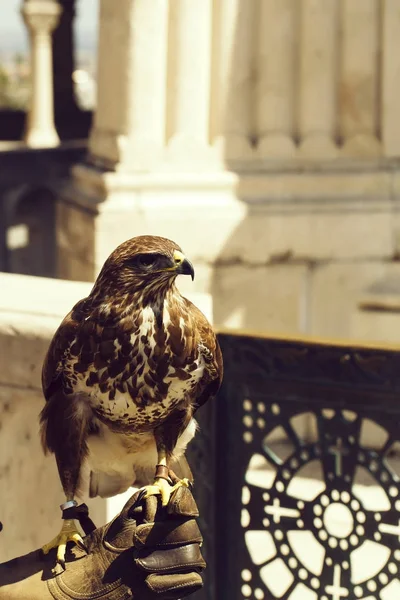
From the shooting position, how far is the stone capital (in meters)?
13.5

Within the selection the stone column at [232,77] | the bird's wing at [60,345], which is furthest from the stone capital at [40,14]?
the bird's wing at [60,345]

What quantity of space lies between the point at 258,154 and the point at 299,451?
9.69 feet

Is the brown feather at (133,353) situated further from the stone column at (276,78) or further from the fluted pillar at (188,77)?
the stone column at (276,78)

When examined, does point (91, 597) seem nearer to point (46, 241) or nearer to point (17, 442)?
point (17, 442)

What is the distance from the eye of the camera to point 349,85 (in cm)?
568

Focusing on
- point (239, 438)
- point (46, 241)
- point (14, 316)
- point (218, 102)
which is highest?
point (218, 102)

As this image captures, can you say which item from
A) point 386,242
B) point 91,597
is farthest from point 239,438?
point 386,242

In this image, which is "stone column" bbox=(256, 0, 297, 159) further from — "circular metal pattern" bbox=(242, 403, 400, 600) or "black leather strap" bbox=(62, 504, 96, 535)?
Result: "black leather strap" bbox=(62, 504, 96, 535)

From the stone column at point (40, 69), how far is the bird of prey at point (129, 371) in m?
11.2

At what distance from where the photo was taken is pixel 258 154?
18.8 ft

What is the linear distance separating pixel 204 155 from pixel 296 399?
2.79 m

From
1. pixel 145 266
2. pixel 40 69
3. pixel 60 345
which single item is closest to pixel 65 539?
pixel 60 345

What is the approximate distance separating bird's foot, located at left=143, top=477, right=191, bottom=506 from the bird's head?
1.36ft

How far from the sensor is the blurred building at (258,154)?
5477 millimetres
